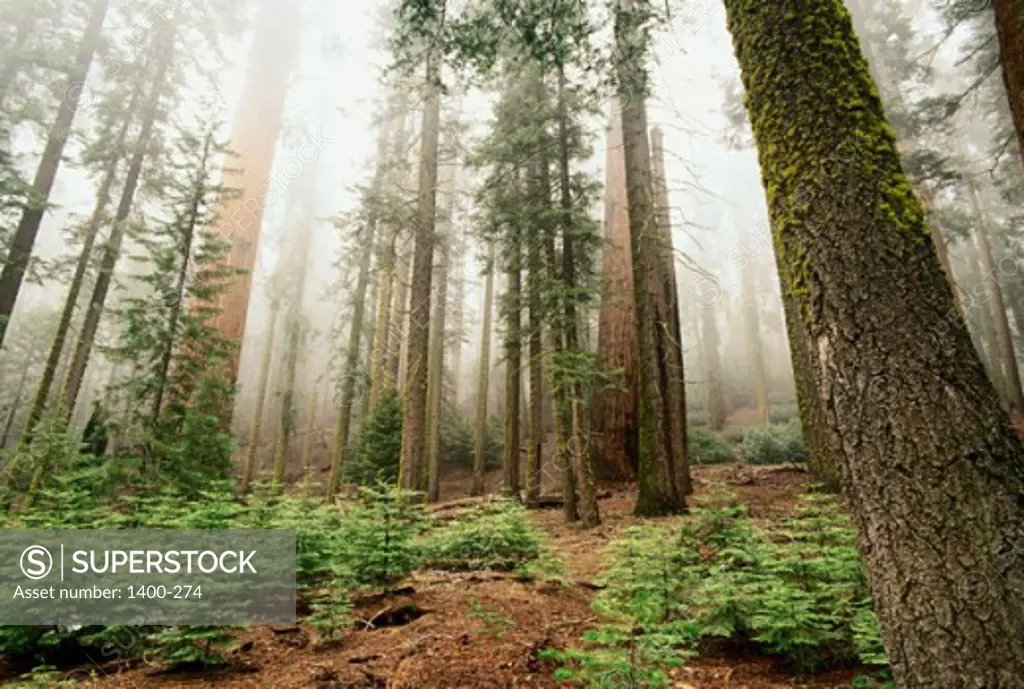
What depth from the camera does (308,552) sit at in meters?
4.98

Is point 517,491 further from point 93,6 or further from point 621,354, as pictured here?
point 93,6

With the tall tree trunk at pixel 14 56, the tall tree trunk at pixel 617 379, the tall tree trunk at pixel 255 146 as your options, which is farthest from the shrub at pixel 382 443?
the tall tree trunk at pixel 14 56

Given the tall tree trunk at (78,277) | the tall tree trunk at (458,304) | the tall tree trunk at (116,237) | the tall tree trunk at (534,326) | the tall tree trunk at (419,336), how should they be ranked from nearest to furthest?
the tall tree trunk at (534,326), the tall tree trunk at (419,336), the tall tree trunk at (78,277), the tall tree trunk at (116,237), the tall tree trunk at (458,304)

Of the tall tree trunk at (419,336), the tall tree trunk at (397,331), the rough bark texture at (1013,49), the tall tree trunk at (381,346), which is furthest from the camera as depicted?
the tall tree trunk at (381,346)

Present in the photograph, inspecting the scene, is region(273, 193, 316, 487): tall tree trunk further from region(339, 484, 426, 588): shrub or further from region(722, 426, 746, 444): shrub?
region(722, 426, 746, 444): shrub

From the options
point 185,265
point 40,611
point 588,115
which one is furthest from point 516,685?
point 588,115

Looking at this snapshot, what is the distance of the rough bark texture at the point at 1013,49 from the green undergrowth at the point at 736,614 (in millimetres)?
3252

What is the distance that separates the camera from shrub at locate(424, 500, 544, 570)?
5660mm

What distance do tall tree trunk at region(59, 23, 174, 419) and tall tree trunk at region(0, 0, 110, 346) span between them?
55.1 inches

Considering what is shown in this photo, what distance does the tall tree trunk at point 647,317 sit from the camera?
7.85 metres

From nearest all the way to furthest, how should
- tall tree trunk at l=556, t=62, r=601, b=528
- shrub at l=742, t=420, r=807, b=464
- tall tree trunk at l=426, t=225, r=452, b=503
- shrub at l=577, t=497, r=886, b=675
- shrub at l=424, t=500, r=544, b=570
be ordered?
1. shrub at l=577, t=497, r=886, b=675
2. shrub at l=424, t=500, r=544, b=570
3. tall tree trunk at l=556, t=62, r=601, b=528
4. tall tree trunk at l=426, t=225, r=452, b=503
5. shrub at l=742, t=420, r=807, b=464

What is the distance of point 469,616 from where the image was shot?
3.94 metres

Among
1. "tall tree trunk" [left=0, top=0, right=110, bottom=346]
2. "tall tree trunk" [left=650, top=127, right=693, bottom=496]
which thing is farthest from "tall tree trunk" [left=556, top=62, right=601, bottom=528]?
"tall tree trunk" [left=0, top=0, right=110, bottom=346]

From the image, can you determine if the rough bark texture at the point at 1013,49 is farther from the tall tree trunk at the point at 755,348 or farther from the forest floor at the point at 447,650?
the tall tree trunk at the point at 755,348
